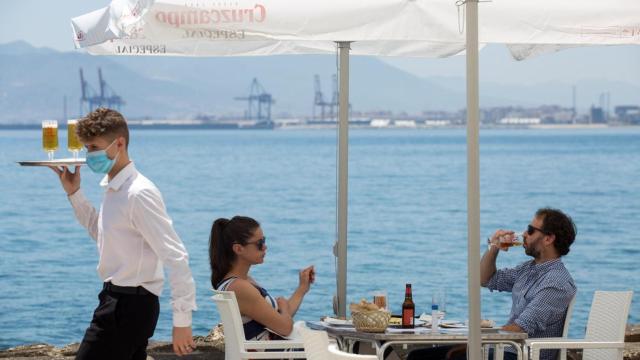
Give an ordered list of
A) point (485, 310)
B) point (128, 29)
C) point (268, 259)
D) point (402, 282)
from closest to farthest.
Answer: point (128, 29), point (485, 310), point (402, 282), point (268, 259)

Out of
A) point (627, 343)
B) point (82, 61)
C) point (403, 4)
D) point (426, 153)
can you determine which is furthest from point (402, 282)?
point (82, 61)

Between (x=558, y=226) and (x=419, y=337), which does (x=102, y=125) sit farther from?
(x=558, y=226)

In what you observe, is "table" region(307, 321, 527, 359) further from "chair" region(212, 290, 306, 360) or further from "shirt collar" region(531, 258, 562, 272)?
"shirt collar" region(531, 258, 562, 272)

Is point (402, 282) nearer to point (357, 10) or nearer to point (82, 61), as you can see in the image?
point (357, 10)

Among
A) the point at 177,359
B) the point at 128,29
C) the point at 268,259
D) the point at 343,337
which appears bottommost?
the point at 268,259

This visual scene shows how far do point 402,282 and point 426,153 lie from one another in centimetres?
5693

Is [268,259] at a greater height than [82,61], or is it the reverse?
[82,61]

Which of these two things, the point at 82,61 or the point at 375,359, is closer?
the point at 375,359

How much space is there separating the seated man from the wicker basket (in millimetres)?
559

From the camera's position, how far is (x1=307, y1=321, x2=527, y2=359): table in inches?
203

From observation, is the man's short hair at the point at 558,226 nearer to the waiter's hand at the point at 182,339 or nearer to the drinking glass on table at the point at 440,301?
the drinking glass on table at the point at 440,301

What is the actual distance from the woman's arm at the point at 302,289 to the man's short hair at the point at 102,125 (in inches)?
64.4

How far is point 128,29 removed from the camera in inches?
210

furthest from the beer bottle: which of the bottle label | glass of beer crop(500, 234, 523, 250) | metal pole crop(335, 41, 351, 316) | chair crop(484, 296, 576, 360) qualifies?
metal pole crop(335, 41, 351, 316)
